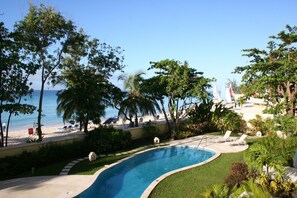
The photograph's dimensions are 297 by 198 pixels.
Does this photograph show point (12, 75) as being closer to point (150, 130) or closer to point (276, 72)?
point (150, 130)

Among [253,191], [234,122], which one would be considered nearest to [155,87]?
[234,122]

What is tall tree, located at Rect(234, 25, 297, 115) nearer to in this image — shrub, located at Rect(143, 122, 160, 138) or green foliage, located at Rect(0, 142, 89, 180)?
shrub, located at Rect(143, 122, 160, 138)

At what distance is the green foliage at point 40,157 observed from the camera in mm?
12469

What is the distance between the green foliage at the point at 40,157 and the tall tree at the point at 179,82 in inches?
299

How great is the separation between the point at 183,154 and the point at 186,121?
22.5ft

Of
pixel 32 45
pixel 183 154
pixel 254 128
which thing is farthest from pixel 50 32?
pixel 254 128

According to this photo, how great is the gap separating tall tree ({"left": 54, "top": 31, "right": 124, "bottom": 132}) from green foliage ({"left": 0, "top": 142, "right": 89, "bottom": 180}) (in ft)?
11.3

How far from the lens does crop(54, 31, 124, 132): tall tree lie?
18109mm

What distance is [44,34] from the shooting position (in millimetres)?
15758

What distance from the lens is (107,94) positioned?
20219 mm

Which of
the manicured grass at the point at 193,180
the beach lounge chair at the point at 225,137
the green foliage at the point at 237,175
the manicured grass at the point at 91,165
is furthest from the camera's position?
the beach lounge chair at the point at 225,137

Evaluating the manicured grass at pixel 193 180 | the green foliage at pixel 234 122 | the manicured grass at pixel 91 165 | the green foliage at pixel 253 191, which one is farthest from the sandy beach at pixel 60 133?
the green foliage at pixel 253 191

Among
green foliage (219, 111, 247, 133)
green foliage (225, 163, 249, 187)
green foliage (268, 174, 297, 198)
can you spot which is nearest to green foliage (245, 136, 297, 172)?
green foliage (268, 174, 297, 198)

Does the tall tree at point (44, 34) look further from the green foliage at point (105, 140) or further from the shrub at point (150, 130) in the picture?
the shrub at point (150, 130)
